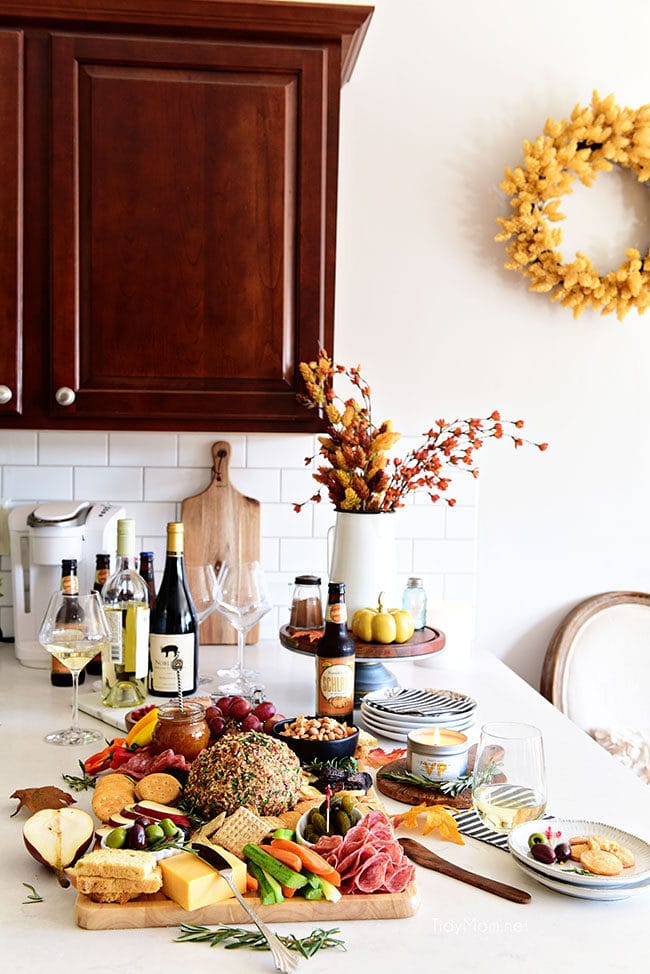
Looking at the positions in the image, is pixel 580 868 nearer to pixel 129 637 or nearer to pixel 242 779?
pixel 242 779

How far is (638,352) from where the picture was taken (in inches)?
110

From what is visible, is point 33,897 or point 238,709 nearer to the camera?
point 33,897

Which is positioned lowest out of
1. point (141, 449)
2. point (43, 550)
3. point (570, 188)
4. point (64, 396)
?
point (43, 550)

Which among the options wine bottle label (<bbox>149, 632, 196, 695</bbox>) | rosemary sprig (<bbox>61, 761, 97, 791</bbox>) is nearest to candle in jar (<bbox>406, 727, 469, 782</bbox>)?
rosemary sprig (<bbox>61, 761, 97, 791</bbox>)

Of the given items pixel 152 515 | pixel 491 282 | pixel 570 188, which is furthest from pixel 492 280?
pixel 152 515

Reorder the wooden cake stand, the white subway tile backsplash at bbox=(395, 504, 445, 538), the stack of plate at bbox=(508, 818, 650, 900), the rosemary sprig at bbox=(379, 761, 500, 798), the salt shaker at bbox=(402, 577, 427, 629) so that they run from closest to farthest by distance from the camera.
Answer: the stack of plate at bbox=(508, 818, 650, 900) < the rosemary sprig at bbox=(379, 761, 500, 798) < the wooden cake stand < the salt shaker at bbox=(402, 577, 427, 629) < the white subway tile backsplash at bbox=(395, 504, 445, 538)

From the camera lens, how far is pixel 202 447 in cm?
263

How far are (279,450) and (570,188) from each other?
3.50ft

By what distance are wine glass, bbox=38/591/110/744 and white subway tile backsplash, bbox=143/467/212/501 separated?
867 millimetres

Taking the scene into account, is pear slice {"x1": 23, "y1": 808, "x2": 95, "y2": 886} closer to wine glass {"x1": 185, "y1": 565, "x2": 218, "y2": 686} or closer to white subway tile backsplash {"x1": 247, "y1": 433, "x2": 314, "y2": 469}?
wine glass {"x1": 185, "y1": 565, "x2": 218, "y2": 686}

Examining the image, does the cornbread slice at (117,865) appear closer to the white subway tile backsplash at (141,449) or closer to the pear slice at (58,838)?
the pear slice at (58,838)

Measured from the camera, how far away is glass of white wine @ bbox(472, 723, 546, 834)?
1.28m

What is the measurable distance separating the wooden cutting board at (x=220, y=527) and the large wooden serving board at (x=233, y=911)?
145cm
